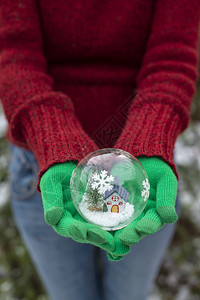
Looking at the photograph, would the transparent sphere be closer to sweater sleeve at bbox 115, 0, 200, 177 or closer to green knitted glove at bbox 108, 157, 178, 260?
green knitted glove at bbox 108, 157, 178, 260

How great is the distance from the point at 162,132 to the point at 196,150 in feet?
4.34

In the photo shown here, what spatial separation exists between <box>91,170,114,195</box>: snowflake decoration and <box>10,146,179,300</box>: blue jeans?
0.45 metres

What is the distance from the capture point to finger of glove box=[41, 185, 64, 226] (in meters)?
0.83

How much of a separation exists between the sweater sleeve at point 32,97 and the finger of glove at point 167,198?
0.25 m

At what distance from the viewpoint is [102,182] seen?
0.89m

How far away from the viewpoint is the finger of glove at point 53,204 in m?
0.83

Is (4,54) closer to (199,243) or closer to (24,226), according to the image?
(24,226)

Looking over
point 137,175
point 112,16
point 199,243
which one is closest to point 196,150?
point 199,243

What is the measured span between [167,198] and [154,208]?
0.06 metres

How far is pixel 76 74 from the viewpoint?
128 cm

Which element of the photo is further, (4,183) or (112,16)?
(4,183)

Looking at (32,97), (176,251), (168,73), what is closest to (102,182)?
Answer: (32,97)

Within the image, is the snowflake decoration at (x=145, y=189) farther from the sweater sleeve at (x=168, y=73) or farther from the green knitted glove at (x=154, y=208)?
the sweater sleeve at (x=168, y=73)

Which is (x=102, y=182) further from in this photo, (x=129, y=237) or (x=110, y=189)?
(x=129, y=237)
